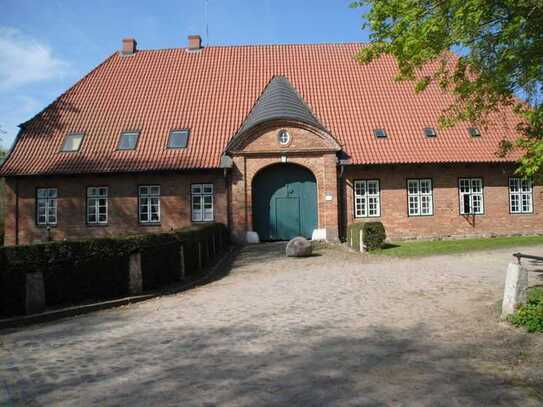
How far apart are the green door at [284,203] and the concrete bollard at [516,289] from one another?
46.7 feet

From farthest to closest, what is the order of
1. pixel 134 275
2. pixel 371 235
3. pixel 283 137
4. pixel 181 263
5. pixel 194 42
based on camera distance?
pixel 194 42 < pixel 283 137 < pixel 371 235 < pixel 181 263 < pixel 134 275

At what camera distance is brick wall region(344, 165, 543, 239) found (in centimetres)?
2097

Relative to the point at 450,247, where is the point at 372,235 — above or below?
above

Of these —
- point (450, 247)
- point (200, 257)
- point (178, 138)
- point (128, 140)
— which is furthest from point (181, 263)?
point (128, 140)

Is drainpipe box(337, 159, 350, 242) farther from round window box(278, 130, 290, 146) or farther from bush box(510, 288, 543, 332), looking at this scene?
bush box(510, 288, 543, 332)

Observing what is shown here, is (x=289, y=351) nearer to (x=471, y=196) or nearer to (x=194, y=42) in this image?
(x=471, y=196)

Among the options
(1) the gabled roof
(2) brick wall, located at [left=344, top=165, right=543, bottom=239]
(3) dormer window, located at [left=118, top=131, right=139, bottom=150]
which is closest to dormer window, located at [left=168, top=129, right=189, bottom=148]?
(3) dormer window, located at [left=118, top=131, right=139, bottom=150]

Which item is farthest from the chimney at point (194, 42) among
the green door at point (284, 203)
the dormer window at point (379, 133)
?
the dormer window at point (379, 133)

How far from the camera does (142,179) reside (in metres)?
21.0

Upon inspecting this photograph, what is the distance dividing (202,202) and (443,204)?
1048 centimetres

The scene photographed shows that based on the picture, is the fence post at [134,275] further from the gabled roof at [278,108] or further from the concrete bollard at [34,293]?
the gabled roof at [278,108]

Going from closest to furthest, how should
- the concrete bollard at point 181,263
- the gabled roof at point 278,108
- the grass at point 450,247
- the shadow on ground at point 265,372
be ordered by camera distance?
the shadow on ground at point 265,372
the concrete bollard at point 181,263
the grass at point 450,247
the gabled roof at point 278,108

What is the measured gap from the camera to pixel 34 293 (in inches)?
343

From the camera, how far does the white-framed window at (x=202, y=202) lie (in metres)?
20.9
